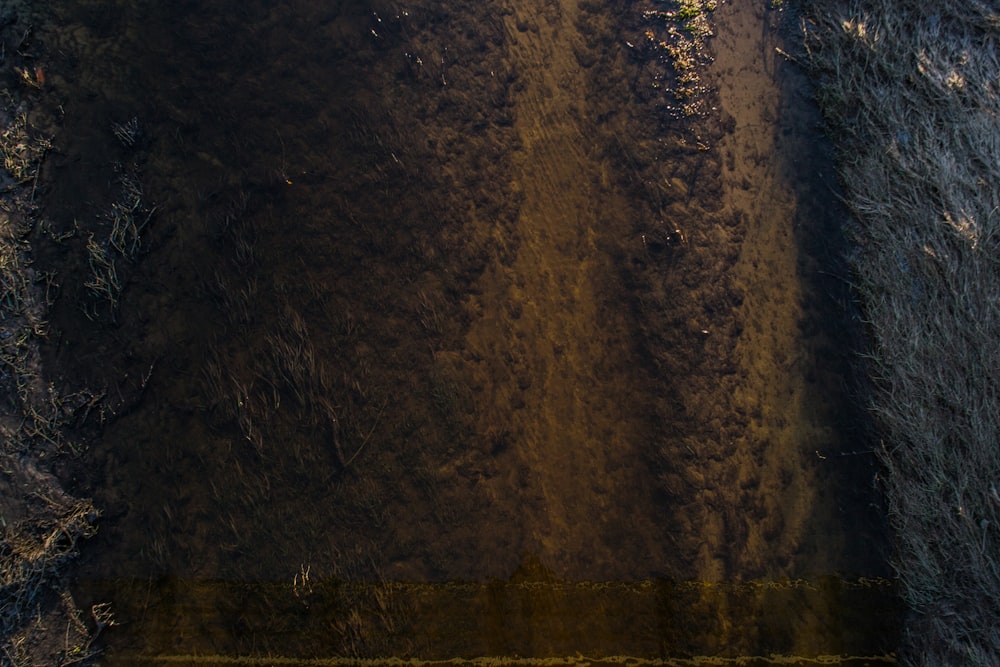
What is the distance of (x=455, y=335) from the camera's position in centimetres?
273

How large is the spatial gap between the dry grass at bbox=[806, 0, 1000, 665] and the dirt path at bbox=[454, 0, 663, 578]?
1.19 m

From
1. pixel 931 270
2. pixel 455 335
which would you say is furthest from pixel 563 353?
pixel 931 270

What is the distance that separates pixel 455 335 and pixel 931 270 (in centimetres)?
223

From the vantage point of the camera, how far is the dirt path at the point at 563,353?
2.59 metres

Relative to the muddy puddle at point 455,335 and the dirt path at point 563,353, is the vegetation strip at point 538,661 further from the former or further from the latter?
the dirt path at point 563,353

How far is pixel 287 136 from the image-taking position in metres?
2.83

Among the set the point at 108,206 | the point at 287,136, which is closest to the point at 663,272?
the point at 287,136

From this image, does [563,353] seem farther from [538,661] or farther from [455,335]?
[538,661]

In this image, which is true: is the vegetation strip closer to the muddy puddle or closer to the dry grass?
the muddy puddle

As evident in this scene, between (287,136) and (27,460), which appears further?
(287,136)

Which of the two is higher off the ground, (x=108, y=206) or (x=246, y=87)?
(x=246, y=87)

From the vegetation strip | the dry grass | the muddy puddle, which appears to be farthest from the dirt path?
the dry grass

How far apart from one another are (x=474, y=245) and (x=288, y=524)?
157cm

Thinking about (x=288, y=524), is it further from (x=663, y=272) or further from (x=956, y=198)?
(x=956, y=198)
